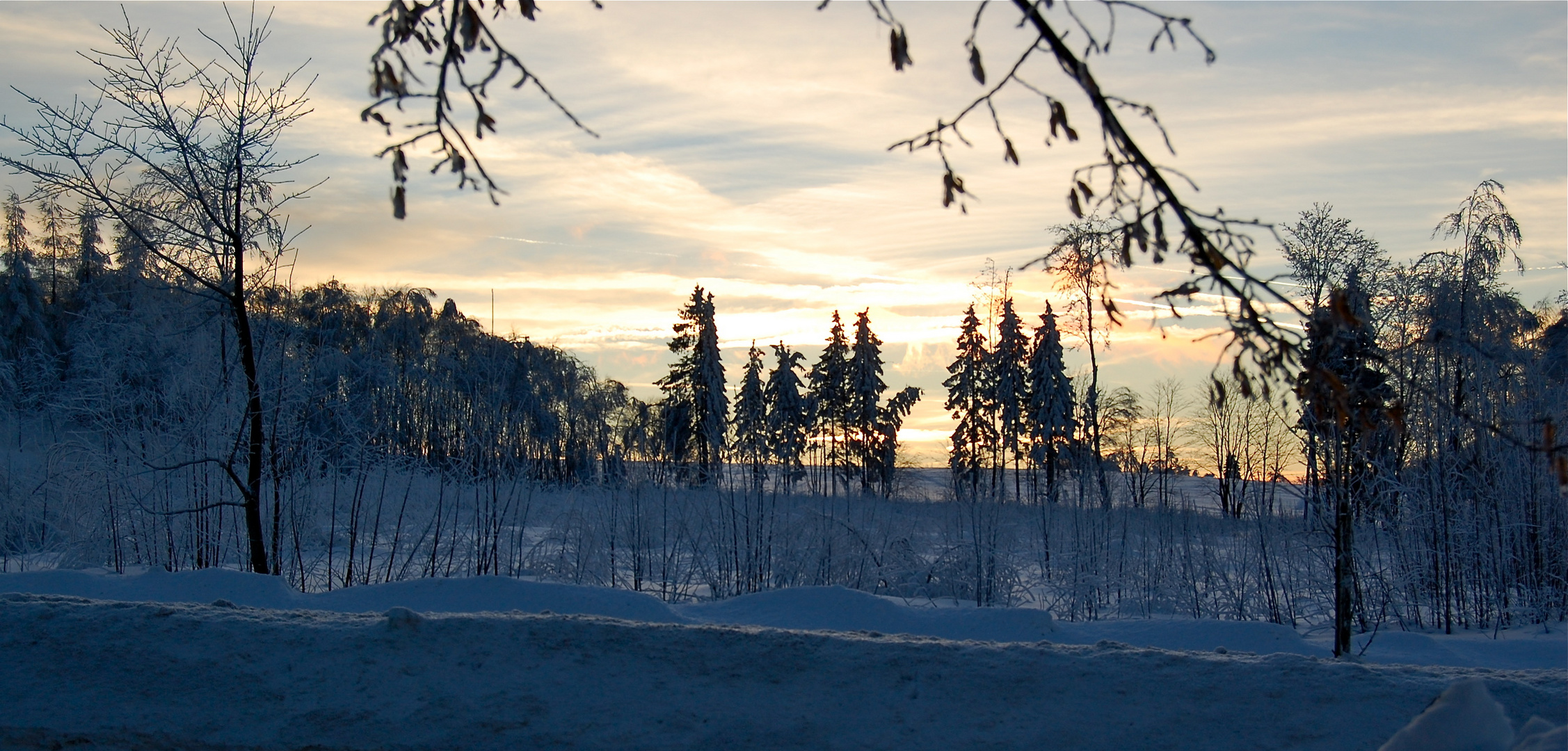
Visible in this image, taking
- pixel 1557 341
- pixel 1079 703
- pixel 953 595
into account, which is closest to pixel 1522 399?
pixel 953 595

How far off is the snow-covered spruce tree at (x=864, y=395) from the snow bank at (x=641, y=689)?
40.8 meters

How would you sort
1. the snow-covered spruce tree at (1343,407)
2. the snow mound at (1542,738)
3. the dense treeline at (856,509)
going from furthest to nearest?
the dense treeline at (856,509)
the snow mound at (1542,738)
the snow-covered spruce tree at (1343,407)

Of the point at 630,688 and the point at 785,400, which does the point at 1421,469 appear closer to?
the point at 630,688

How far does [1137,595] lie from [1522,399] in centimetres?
548

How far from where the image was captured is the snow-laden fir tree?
43.4 m

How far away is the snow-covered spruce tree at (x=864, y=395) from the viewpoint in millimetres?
45562

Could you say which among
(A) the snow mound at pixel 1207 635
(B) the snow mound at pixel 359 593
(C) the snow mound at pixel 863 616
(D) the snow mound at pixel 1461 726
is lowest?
(A) the snow mound at pixel 1207 635

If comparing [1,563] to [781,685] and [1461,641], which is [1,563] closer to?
[781,685]

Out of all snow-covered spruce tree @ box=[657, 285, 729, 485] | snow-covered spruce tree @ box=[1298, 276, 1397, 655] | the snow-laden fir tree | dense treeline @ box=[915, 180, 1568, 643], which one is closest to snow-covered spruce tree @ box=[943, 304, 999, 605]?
the snow-laden fir tree

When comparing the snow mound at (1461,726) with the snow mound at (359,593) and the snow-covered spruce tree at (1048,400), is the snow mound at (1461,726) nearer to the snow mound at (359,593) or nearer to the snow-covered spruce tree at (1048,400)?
the snow mound at (359,593)

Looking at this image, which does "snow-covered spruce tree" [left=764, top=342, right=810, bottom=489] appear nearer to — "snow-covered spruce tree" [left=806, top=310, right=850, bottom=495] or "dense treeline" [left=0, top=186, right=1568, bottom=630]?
"snow-covered spruce tree" [left=806, top=310, right=850, bottom=495]

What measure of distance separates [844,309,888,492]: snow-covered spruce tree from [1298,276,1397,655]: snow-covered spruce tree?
3426 centimetres

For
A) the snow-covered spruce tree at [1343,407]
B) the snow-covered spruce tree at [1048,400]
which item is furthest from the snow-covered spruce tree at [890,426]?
the snow-covered spruce tree at [1343,407]

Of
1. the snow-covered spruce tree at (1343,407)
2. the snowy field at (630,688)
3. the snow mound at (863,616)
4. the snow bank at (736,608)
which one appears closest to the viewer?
the snow-covered spruce tree at (1343,407)
